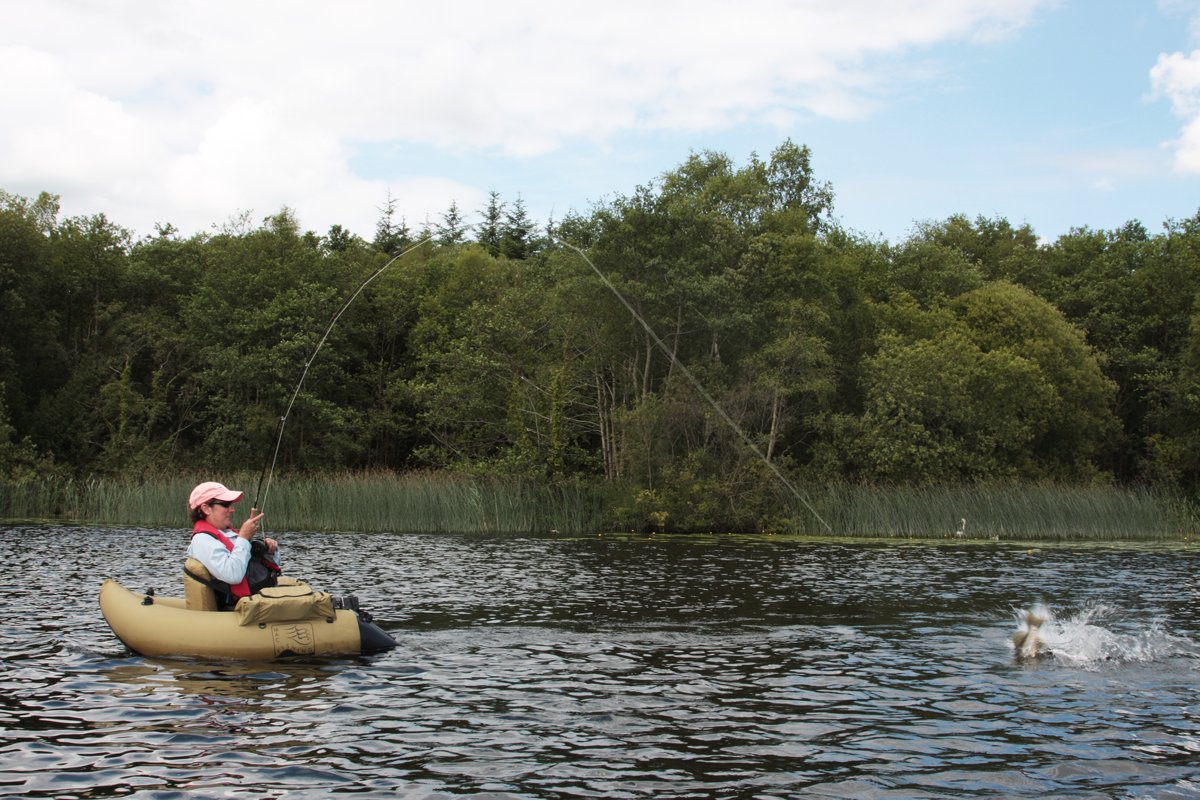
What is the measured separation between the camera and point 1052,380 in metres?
41.6

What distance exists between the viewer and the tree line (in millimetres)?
36094

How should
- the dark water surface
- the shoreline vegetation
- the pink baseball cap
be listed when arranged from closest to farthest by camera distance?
1. the dark water surface
2. the pink baseball cap
3. the shoreline vegetation

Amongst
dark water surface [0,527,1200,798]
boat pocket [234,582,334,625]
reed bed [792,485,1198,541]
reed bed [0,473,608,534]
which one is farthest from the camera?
reed bed [0,473,608,534]

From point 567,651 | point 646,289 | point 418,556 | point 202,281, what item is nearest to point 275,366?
point 202,281

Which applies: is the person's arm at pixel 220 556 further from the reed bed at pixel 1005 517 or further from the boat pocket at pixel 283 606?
the reed bed at pixel 1005 517

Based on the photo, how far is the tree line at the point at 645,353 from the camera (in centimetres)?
3609

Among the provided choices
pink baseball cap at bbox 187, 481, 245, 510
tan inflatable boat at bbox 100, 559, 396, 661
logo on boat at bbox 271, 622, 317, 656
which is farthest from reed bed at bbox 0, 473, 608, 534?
logo on boat at bbox 271, 622, 317, 656

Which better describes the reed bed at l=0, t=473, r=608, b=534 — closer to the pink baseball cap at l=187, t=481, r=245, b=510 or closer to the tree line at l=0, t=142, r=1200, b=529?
the tree line at l=0, t=142, r=1200, b=529

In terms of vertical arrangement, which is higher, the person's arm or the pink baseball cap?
the pink baseball cap

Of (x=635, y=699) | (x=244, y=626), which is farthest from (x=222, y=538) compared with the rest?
(x=635, y=699)

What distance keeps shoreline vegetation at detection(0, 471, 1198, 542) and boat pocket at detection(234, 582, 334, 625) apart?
17.9 meters

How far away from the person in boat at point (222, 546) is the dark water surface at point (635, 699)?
82cm

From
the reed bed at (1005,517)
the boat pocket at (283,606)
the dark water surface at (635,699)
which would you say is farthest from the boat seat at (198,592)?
the reed bed at (1005,517)

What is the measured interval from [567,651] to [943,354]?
2925cm
